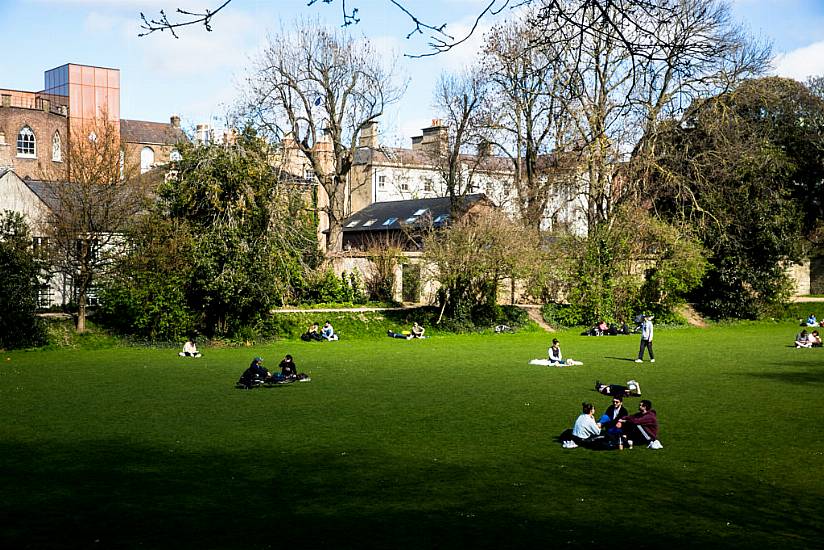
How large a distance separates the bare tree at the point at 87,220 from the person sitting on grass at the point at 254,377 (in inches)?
524

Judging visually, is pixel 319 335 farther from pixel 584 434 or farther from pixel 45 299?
pixel 584 434

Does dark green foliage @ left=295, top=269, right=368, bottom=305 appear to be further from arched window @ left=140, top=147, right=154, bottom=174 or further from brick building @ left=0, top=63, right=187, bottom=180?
arched window @ left=140, top=147, right=154, bottom=174

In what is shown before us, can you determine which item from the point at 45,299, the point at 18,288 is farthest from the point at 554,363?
the point at 45,299

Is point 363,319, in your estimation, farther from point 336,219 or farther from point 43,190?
point 43,190

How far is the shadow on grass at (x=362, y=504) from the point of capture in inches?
359

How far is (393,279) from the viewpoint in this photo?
143ft

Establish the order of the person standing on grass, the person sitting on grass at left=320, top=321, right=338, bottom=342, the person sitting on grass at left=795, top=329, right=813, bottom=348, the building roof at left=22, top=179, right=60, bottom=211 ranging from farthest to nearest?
the building roof at left=22, top=179, right=60, bottom=211, the person sitting on grass at left=320, top=321, right=338, bottom=342, the person sitting on grass at left=795, top=329, right=813, bottom=348, the person standing on grass

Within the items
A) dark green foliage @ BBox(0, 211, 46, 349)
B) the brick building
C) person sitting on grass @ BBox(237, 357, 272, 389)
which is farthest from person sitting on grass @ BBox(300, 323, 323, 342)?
the brick building

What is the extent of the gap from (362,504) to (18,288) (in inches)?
924

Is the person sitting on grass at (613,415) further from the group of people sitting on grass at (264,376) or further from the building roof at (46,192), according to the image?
the building roof at (46,192)

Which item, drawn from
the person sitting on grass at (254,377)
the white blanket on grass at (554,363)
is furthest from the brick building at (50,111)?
the person sitting on grass at (254,377)

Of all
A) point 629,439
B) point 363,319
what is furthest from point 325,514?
point 363,319

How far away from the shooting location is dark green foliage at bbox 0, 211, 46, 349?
1174 inches

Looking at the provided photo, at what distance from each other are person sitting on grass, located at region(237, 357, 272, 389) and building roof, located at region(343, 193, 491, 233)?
33306 mm
